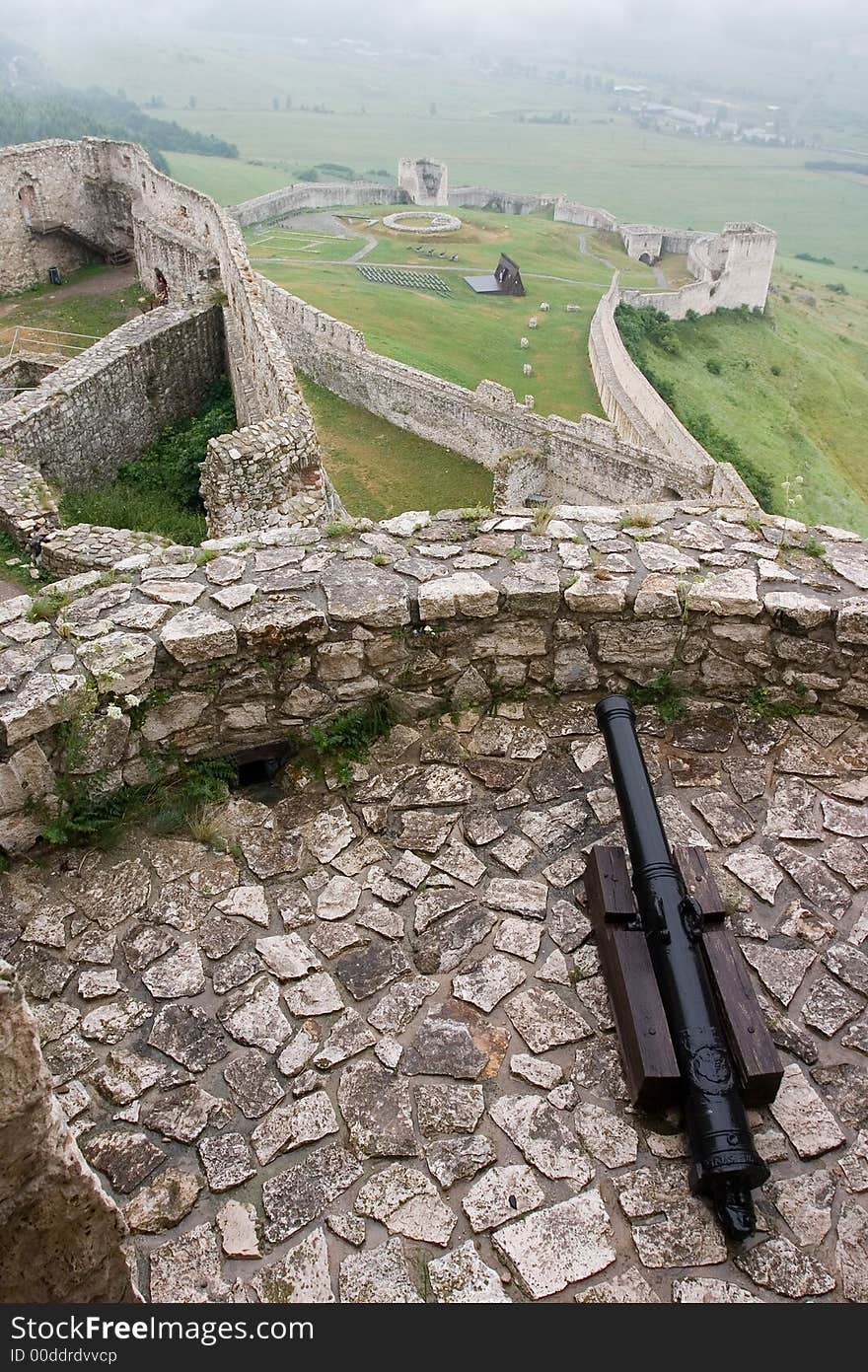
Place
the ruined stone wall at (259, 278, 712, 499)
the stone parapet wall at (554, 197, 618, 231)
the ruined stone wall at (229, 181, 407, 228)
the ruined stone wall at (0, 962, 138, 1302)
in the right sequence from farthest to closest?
the stone parapet wall at (554, 197, 618, 231), the ruined stone wall at (229, 181, 407, 228), the ruined stone wall at (259, 278, 712, 499), the ruined stone wall at (0, 962, 138, 1302)

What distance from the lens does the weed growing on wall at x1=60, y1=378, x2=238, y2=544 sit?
1295 cm

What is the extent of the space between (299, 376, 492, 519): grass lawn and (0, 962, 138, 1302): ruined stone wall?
2207 centimetres

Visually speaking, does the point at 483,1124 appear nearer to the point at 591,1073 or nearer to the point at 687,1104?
the point at 591,1073

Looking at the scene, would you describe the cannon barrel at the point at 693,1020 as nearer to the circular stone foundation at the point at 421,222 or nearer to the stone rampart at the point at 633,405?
the stone rampart at the point at 633,405

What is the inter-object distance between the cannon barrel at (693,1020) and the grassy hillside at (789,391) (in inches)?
1448

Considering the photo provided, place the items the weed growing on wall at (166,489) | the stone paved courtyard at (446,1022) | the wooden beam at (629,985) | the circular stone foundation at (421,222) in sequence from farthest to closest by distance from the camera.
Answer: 1. the circular stone foundation at (421,222)
2. the weed growing on wall at (166,489)
3. the wooden beam at (629,985)
4. the stone paved courtyard at (446,1022)

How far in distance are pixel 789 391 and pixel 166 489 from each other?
57.7 m

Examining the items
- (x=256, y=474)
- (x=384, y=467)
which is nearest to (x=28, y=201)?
(x=384, y=467)

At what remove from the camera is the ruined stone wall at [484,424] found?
32.2 metres

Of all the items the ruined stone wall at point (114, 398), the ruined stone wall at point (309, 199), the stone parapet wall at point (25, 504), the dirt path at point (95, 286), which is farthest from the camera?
the ruined stone wall at point (309, 199)

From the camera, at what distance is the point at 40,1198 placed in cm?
245

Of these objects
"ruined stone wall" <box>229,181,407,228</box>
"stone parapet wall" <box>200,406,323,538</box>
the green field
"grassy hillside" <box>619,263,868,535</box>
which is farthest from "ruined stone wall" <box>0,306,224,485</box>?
"ruined stone wall" <box>229,181,407,228</box>

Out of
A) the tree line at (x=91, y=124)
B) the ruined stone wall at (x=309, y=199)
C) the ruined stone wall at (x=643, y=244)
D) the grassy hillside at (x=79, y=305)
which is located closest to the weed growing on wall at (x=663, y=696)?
the grassy hillside at (x=79, y=305)

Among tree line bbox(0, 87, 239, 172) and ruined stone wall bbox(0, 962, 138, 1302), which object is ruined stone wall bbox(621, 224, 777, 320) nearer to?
tree line bbox(0, 87, 239, 172)
